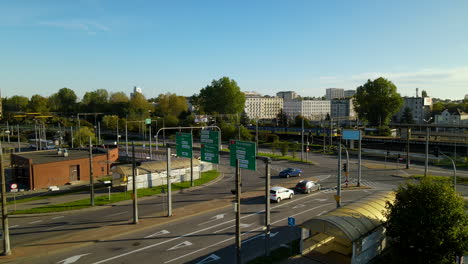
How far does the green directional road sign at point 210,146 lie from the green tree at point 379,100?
7904cm

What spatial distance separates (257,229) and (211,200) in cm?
895

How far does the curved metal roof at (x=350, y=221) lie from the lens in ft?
51.4

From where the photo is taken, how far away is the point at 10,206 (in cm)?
2809

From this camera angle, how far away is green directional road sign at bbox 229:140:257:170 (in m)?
17.4

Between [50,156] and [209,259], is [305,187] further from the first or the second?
[50,156]

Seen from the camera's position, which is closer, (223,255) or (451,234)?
(451,234)

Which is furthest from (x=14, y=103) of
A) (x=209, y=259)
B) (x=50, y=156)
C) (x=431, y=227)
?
(x=431, y=227)

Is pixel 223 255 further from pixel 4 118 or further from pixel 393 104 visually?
pixel 4 118

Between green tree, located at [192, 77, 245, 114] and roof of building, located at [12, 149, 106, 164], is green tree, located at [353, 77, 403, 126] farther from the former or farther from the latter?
roof of building, located at [12, 149, 106, 164]

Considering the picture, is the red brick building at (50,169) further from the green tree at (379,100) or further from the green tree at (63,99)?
the green tree at (63,99)

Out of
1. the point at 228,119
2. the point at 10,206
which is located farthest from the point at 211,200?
the point at 228,119

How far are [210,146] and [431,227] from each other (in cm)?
1587

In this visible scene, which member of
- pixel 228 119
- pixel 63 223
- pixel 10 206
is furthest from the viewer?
pixel 228 119

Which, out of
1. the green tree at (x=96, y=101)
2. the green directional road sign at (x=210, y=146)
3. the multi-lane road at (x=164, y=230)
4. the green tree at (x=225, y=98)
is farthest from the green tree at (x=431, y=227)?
the green tree at (x=96, y=101)
